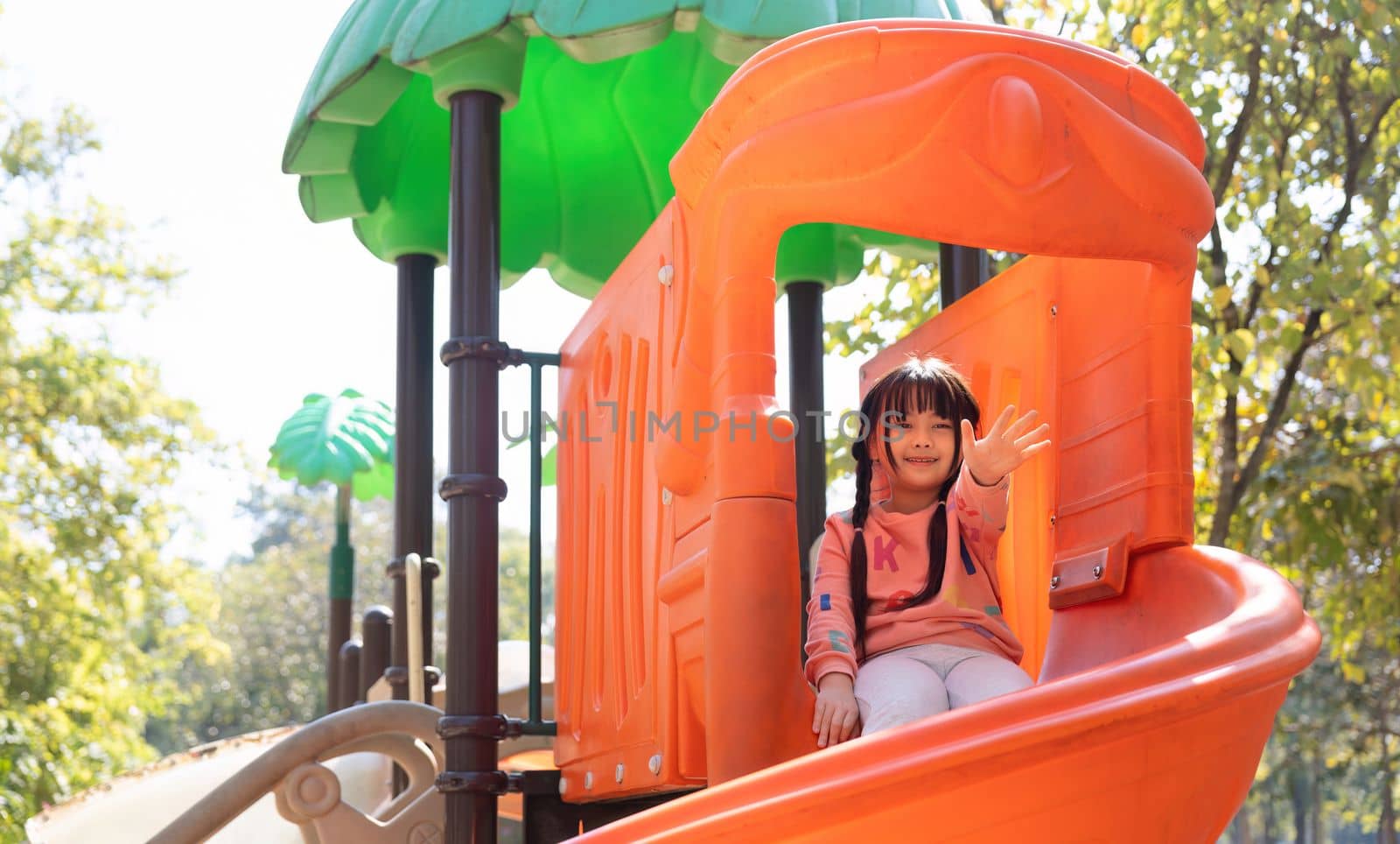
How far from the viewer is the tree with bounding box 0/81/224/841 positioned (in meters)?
13.9

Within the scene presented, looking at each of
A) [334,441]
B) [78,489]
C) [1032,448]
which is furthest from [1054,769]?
[78,489]

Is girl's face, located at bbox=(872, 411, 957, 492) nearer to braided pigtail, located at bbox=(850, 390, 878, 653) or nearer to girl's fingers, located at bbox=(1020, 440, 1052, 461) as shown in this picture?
braided pigtail, located at bbox=(850, 390, 878, 653)

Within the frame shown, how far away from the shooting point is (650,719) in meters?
3.05

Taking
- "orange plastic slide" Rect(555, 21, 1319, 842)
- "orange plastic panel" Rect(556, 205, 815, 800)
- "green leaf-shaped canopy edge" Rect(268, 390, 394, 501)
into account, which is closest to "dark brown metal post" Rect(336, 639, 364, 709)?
"green leaf-shaped canopy edge" Rect(268, 390, 394, 501)

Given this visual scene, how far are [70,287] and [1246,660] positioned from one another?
15.8 metres

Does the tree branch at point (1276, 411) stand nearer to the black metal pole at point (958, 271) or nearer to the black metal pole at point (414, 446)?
the black metal pole at point (958, 271)

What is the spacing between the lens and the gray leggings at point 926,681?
2225 mm

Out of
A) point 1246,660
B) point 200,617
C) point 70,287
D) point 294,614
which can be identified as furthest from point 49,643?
point 294,614

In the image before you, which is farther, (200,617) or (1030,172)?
(200,617)

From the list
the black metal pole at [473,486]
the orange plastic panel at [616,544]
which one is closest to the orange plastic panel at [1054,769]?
the orange plastic panel at [616,544]

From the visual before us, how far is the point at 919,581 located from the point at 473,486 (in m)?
1.34

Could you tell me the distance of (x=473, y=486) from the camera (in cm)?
342

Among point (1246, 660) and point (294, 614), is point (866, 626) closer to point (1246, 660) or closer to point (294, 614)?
point (1246, 660)

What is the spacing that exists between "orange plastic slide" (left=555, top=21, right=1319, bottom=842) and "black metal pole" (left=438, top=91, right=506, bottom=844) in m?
0.46
